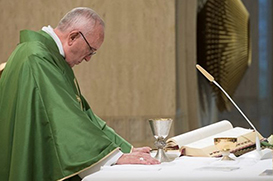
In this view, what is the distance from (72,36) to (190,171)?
120 centimetres

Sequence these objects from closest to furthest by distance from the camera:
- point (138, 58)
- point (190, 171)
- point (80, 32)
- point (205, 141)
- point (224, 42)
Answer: point (190, 171) → point (205, 141) → point (80, 32) → point (138, 58) → point (224, 42)

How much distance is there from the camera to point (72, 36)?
331 centimetres

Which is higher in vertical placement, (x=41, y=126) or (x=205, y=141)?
(x=41, y=126)

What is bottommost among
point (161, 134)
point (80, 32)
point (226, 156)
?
point (226, 156)

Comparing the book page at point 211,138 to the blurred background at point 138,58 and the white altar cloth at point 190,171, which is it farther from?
the blurred background at point 138,58

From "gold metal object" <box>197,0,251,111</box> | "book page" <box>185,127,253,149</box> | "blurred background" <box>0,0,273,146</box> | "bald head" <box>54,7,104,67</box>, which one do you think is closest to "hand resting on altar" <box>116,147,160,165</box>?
"book page" <box>185,127,253,149</box>

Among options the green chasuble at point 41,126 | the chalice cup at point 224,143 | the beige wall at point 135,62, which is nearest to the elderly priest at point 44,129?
the green chasuble at point 41,126

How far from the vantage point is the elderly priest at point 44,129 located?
269 centimetres

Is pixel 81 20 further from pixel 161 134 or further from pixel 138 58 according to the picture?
pixel 138 58

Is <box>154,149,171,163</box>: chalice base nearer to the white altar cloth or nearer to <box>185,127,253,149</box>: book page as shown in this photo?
the white altar cloth

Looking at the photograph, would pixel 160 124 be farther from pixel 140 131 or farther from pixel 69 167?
pixel 140 131

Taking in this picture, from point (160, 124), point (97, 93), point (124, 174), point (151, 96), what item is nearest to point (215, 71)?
point (151, 96)

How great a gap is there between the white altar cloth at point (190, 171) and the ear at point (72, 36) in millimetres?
957

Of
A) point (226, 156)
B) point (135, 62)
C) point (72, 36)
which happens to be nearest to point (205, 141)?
point (226, 156)
